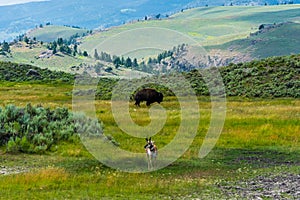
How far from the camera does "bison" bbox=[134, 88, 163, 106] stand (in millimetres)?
51812

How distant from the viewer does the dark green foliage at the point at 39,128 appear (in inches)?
1027

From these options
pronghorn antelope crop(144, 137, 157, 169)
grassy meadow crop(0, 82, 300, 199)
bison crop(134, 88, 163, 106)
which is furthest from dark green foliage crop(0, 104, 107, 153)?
bison crop(134, 88, 163, 106)

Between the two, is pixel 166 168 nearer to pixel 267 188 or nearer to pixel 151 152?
pixel 151 152

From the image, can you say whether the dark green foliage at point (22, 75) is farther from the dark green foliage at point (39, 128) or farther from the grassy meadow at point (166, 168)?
the grassy meadow at point (166, 168)

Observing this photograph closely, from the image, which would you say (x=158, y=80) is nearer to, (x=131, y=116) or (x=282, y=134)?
(x=131, y=116)

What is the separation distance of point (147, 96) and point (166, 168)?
30.2 metres

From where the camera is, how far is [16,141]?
84.9 feet

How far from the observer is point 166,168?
886 inches

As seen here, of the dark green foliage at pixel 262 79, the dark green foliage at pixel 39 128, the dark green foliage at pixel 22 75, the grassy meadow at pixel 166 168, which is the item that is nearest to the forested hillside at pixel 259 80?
the dark green foliage at pixel 262 79

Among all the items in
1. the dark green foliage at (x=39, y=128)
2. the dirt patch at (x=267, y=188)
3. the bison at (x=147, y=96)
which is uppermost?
the dark green foliage at (x=39, y=128)

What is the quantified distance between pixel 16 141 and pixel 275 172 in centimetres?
1309

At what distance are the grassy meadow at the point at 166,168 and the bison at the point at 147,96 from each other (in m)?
16.3

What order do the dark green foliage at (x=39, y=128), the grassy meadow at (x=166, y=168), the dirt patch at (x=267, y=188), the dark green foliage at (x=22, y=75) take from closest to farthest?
the dirt patch at (x=267, y=188) → the grassy meadow at (x=166, y=168) → the dark green foliage at (x=39, y=128) → the dark green foliage at (x=22, y=75)

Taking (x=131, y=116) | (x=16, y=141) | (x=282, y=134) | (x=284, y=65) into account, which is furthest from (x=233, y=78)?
(x=16, y=141)
